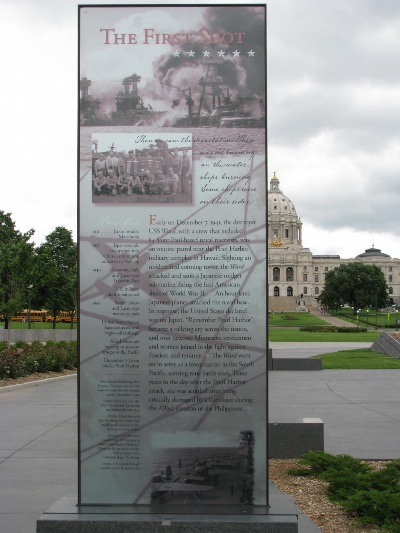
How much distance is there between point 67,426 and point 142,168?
21.3ft

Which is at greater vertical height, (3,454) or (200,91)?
(200,91)

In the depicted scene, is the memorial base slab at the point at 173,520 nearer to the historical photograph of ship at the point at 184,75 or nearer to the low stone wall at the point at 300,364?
the historical photograph of ship at the point at 184,75

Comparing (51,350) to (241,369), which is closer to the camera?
(241,369)

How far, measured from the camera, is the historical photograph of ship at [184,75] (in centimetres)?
466

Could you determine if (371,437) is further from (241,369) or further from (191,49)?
(191,49)

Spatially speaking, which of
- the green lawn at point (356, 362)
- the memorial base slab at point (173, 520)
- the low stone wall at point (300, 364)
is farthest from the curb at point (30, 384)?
the memorial base slab at point (173, 520)

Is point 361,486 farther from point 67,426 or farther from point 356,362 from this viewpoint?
point 356,362

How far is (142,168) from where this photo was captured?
467cm

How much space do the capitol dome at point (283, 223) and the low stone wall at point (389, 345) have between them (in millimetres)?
144407

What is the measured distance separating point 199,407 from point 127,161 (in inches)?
68.8

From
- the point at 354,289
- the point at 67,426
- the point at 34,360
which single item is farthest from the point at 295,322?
the point at 67,426

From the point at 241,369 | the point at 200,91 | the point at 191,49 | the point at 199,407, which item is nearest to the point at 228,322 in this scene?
the point at 241,369

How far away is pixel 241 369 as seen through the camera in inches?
182

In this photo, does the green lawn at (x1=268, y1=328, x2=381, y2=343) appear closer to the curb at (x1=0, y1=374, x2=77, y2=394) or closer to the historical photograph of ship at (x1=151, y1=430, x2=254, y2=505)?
the curb at (x1=0, y1=374, x2=77, y2=394)
